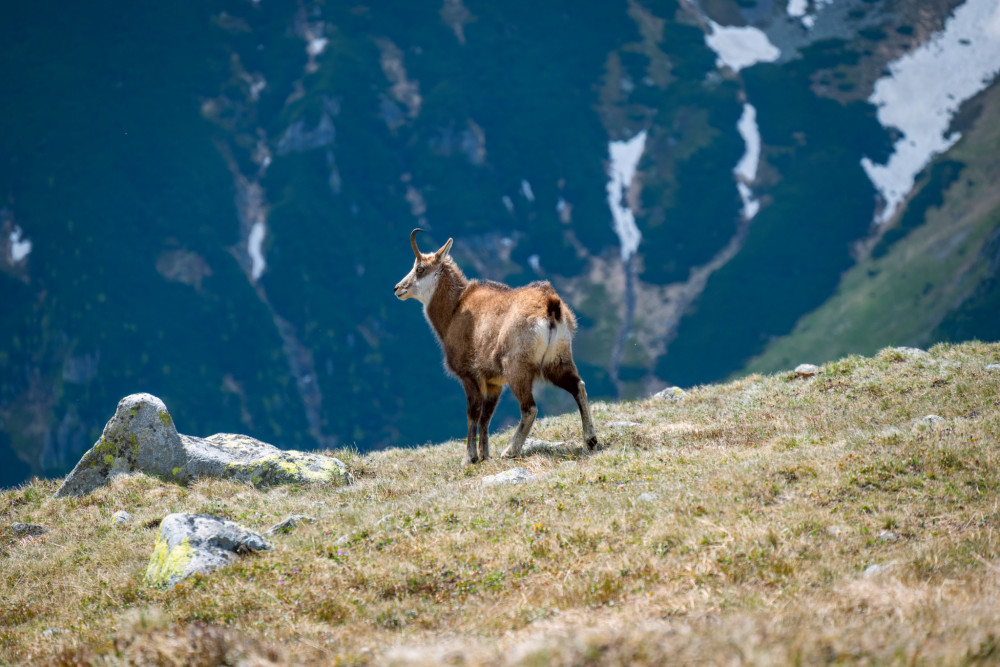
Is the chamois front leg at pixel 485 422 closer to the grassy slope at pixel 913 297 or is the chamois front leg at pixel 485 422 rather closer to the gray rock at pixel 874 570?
the gray rock at pixel 874 570

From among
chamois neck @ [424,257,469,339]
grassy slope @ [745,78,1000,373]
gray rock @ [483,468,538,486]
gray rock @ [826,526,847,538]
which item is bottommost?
grassy slope @ [745,78,1000,373]

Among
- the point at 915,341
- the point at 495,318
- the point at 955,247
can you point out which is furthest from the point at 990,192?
the point at 495,318

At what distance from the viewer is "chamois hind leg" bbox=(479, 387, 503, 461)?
15227 millimetres

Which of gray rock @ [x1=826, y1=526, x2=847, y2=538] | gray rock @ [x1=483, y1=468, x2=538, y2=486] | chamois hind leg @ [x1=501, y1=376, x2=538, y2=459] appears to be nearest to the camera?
gray rock @ [x1=826, y1=526, x2=847, y2=538]

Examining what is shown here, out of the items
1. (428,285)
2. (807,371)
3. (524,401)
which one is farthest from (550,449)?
(807,371)

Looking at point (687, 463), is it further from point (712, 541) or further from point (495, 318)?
point (495, 318)

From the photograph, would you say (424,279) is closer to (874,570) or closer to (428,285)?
(428,285)

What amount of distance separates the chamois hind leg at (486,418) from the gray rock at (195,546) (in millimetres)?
5717

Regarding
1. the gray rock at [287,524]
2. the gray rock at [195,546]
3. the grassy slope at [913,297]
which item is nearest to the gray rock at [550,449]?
the gray rock at [287,524]

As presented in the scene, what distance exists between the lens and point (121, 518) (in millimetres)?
13070

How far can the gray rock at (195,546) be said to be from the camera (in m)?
9.26

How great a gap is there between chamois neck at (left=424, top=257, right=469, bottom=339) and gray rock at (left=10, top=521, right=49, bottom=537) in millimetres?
8028

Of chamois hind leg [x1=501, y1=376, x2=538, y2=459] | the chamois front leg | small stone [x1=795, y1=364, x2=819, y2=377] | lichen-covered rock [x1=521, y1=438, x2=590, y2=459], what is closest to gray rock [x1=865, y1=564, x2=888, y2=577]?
lichen-covered rock [x1=521, y1=438, x2=590, y2=459]

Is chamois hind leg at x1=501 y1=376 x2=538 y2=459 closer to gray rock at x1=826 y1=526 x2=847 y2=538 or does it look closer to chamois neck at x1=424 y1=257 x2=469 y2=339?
chamois neck at x1=424 y1=257 x2=469 y2=339
